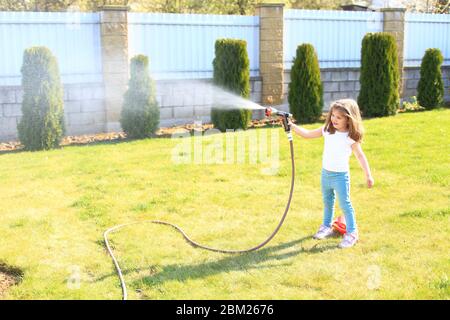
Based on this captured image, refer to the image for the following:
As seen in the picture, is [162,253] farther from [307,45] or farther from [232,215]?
[307,45]

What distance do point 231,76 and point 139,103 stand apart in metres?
2.04

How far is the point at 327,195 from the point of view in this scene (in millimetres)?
5309

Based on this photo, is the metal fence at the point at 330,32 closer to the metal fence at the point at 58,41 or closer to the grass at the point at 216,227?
the metal fence at the point at 58,41

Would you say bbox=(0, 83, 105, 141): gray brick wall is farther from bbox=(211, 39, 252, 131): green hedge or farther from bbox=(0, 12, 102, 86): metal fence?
bbox=(211, 39, 252, 131): green hedge

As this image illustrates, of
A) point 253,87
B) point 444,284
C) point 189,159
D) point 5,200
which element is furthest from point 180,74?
point 444,284

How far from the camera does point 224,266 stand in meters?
4.70

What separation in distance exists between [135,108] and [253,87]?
3.49 meters

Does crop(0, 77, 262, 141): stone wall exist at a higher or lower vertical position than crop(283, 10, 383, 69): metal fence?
lower

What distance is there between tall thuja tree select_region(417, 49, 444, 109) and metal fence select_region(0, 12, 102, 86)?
26.2 feet

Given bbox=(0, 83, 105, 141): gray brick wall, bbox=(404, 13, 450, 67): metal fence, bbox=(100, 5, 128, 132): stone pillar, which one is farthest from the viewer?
bbox=(404, 13, 450, 67): metal fence

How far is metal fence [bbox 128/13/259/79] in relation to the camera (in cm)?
1222

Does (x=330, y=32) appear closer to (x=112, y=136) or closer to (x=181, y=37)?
(x=181, y=37)

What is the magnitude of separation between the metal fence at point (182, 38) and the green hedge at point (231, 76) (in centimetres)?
131

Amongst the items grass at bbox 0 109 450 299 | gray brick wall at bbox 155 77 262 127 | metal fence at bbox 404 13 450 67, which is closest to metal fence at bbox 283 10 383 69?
metal fence at bbox 404 13 450 67
